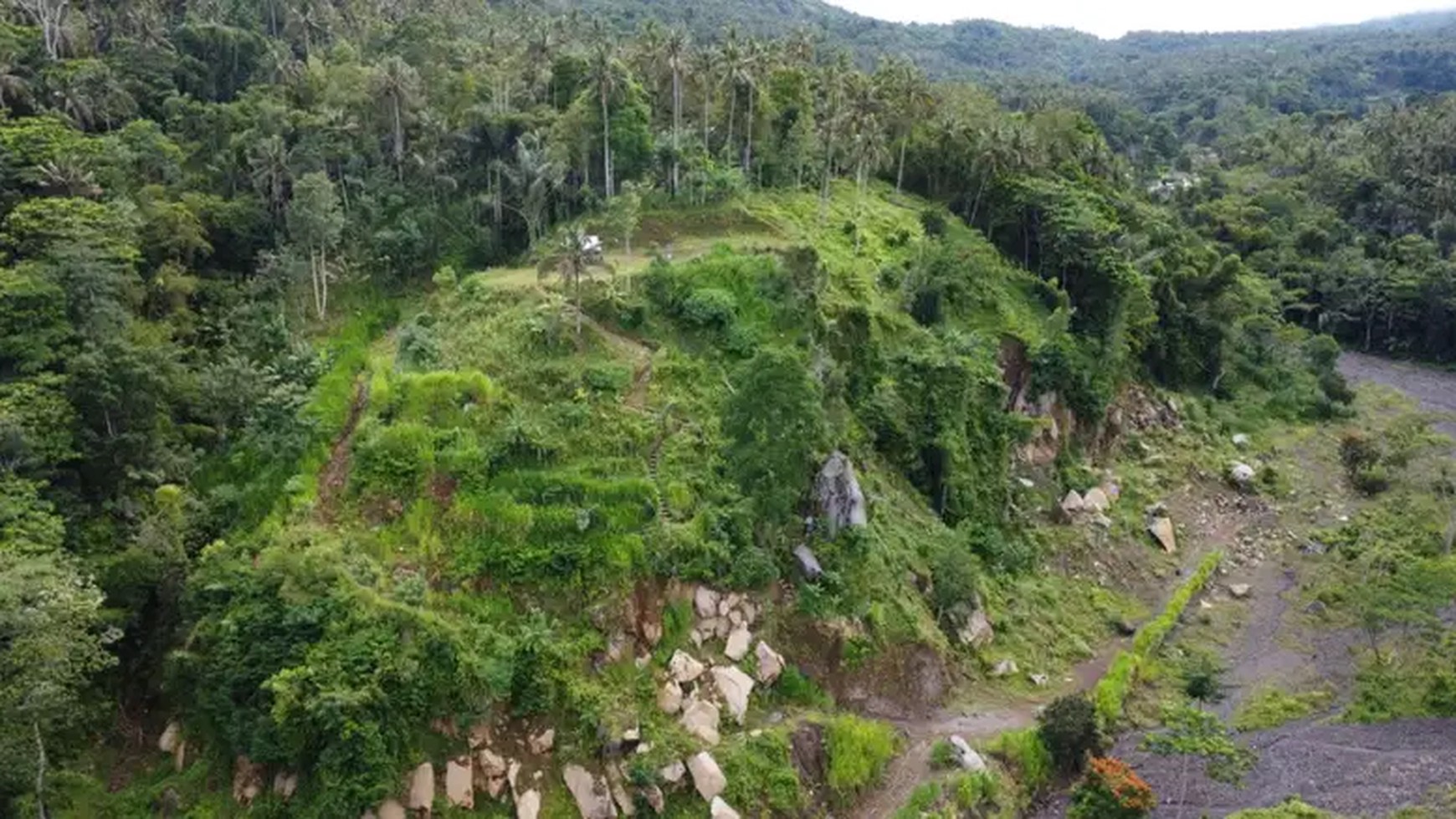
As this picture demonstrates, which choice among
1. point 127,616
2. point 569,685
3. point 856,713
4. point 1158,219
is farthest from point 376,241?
point 1158,219

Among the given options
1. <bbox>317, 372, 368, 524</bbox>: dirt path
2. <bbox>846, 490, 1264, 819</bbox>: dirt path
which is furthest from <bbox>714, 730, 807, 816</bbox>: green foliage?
<bbox>317, 372, 368, 524</bbox>: dirt path

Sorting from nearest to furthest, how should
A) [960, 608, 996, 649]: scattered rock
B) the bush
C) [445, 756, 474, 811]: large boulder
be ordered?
[445, 756, 474, 811]: large boulder → the bush → [960, 608, 996, 649]: scattered rock

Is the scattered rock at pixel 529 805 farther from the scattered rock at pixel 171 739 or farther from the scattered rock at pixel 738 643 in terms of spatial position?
the scattered rock at pixel 171 739

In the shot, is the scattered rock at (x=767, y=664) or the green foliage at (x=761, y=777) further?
the scattered rock at (x=767, y=664)

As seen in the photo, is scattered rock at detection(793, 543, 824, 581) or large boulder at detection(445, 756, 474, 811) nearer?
large boulder at detection(445, 756, 474, 811)

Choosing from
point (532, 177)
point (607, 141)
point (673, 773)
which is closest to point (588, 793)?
point (673, 773)

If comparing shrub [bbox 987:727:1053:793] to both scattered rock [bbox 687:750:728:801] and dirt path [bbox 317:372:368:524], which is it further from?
dirt path [bbox 317:372:368:524]

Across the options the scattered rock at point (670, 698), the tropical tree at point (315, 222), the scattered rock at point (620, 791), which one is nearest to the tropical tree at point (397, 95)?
the tropical tree at point (315, 222)
